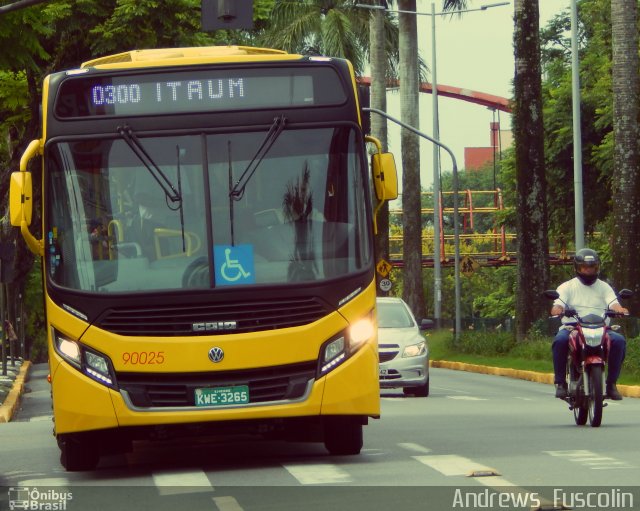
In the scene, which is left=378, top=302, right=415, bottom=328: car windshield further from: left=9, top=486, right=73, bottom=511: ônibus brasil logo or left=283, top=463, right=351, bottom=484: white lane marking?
left=9, top=486, right=73, bottom=511: ônibus brasil logo

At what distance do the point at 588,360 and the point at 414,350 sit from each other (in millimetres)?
9010

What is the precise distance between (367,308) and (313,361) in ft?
2.04

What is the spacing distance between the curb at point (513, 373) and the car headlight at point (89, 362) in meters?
14.4

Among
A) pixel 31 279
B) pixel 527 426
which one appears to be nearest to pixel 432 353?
pixel 31 279

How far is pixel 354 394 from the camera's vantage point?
13047 millimetres

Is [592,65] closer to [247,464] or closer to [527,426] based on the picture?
[527,426]

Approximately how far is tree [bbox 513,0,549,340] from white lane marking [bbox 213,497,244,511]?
26.6 meters

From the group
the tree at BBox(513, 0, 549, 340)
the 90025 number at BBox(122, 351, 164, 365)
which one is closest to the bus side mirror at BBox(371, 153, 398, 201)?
the 90025 number at BBox(122, 351, 164, 365)

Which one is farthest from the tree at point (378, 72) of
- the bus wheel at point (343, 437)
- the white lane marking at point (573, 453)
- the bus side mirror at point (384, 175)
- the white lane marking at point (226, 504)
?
the white lane marking at point (226, 504)

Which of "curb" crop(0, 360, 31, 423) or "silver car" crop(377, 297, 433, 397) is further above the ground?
"silver car" crop(377, 297, 433, 397)

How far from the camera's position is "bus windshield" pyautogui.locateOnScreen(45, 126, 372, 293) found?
42.5 feet

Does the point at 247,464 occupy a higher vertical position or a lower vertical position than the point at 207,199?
lower

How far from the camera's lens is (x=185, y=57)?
13734mm


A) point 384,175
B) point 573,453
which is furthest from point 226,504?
point 384,175
